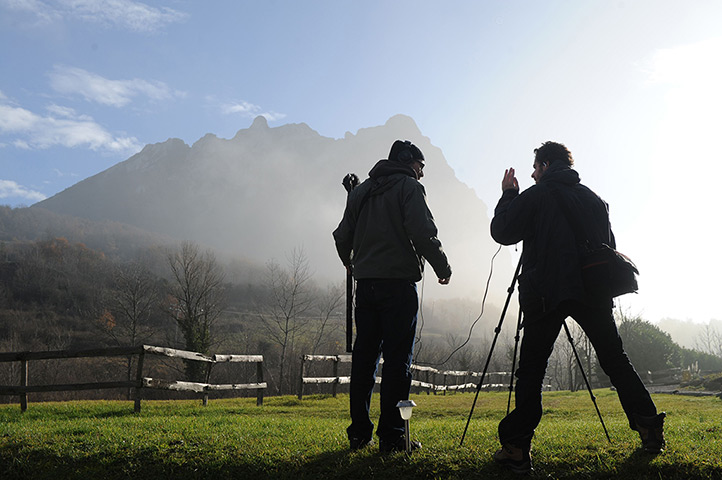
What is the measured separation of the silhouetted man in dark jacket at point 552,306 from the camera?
12.3 ft

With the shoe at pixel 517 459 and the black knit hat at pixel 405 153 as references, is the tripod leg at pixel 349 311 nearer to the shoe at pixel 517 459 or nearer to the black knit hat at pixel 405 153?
the black knit hat at pixel 405 153

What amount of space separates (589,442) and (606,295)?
5.26ft

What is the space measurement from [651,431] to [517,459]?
107 centimetres

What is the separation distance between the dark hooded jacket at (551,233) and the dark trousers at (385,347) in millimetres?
960

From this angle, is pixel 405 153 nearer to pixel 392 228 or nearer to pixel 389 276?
pixel 392 228

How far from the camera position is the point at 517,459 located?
3762mm

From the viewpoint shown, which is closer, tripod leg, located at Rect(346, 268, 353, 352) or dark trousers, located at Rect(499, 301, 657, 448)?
dark trousers, located at Rect(499, 301, 657, 448)

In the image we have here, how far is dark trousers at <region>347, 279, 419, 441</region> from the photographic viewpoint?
4.30 m

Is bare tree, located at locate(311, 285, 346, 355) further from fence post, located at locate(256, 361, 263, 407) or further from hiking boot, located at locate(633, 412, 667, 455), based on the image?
hiking boot, located at locate(633, 412, 667, 455)

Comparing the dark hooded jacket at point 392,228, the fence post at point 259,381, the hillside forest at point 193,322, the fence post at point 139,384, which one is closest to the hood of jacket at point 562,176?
the dark hooded jacket at point 392,228

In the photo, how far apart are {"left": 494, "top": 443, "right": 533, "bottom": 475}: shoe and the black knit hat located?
2541mm

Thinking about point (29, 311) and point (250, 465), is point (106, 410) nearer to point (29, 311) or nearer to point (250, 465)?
point (250, 465)

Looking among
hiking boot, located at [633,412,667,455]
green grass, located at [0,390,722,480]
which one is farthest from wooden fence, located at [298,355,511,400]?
hiking boot, located at [633,412,667,455]

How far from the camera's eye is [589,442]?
4.55 m
